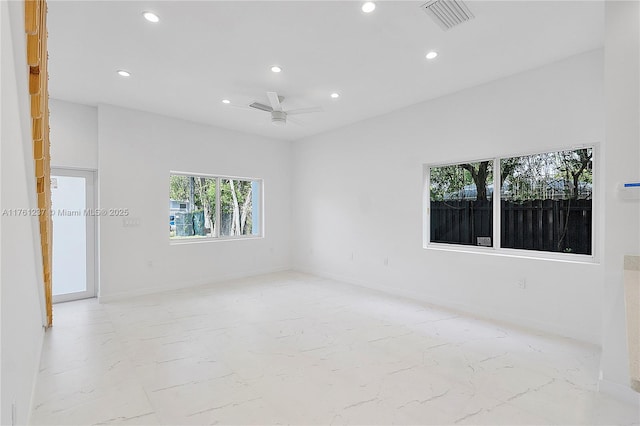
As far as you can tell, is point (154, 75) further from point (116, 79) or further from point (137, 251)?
point (137, 251)

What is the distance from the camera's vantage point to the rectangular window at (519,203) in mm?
3484

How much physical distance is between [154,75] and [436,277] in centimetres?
447

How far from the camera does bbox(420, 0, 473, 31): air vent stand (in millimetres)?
2477

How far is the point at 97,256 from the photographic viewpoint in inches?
196

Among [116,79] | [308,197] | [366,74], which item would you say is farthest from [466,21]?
[308,197]

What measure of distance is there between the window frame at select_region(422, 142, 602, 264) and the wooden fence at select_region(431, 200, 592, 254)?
0.17 ft

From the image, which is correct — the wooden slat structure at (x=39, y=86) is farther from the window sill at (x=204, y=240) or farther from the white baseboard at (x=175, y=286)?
the window sill at (x=204, y=240)

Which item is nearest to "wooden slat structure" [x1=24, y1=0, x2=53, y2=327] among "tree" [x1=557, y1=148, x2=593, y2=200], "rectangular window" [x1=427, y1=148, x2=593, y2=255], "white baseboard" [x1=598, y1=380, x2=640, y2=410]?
"white baseboard" [x1=598, y1=380, x2=640, y2=410]

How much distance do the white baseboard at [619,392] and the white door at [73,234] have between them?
245 inches

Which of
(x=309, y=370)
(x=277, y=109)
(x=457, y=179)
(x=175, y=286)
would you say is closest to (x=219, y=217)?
(x=175, y=286)

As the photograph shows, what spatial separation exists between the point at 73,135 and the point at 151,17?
3072mm

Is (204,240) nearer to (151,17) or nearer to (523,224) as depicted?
(151,17)

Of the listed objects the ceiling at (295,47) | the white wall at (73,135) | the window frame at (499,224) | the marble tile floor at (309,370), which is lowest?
the marble tile floor at (309,370)

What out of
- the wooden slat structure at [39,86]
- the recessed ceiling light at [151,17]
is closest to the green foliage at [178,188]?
the wooden slat structure at [39,86]
